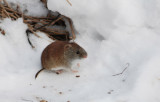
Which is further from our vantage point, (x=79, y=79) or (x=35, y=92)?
(x=79, y=79)

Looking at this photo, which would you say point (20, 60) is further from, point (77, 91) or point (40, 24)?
point (77, 91)

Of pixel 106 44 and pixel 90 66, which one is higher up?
pixel 106 44

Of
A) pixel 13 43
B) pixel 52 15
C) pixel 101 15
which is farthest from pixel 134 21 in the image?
pixel 13 43

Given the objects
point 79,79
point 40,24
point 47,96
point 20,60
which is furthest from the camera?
point 40,24

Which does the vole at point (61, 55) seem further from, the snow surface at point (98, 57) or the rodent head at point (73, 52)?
the snow surface at point (98, 57)

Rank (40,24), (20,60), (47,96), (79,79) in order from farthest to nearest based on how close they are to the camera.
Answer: (40,24) < (20,60) < (79,79) < (47,96)

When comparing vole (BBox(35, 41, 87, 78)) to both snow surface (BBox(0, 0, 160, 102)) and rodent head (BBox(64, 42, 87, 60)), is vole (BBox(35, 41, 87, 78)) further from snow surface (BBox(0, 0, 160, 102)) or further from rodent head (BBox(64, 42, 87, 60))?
snow surface (BBox(0, 0, 160, 102))

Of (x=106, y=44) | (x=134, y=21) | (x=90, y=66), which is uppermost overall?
(x=134, y=21)
